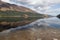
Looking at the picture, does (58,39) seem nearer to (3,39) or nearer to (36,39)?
(36,39)

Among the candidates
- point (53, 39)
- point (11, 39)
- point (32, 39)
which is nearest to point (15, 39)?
point (11, 39)

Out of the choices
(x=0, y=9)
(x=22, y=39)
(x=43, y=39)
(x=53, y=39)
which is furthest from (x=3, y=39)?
(x=0, y=9)

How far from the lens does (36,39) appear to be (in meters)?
19.4

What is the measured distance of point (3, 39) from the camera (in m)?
18.7

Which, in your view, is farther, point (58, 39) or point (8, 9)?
point (8, 9)

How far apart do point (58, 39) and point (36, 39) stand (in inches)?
107

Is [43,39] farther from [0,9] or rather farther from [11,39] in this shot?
[0,9]

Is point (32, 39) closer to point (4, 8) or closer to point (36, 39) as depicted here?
point (36, 39)

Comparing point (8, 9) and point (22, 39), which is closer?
point (22, 39)

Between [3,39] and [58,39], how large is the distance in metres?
6.56

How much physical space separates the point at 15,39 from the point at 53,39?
4.64m

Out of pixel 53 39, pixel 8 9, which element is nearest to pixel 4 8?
pixel 8 9

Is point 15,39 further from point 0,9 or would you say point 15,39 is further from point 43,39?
point 0,9

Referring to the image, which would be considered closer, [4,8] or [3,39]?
[3,39]
